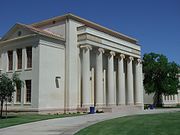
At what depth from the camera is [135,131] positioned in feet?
46.8

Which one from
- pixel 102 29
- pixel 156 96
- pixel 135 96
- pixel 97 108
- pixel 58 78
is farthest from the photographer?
pixel 156 96

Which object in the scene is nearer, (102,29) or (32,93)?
(32,93)

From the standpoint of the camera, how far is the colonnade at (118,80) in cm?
3384

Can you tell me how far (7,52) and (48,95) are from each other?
774 cm

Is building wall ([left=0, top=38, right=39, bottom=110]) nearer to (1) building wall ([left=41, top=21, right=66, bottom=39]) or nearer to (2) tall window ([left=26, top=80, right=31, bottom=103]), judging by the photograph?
(2) tall window ([left=26, top=80, right=31, bottom=103])

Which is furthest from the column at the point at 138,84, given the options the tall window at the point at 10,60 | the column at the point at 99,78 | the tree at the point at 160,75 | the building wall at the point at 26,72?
the tall window at the point at 10,60

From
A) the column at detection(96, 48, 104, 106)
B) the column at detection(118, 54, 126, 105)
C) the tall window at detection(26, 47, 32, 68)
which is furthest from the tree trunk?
the tall window at detection(26, 47, 32, 68)

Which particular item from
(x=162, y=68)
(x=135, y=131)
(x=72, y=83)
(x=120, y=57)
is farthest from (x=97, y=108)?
(x=162, y=68)

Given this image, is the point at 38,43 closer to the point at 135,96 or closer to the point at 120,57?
the point at 120,57

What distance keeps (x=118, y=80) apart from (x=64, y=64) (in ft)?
32.5

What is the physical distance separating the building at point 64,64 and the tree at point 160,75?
19637 millimetres

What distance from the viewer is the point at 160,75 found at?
59500 mm

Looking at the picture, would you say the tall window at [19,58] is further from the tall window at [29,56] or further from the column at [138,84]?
the column at [138,84]

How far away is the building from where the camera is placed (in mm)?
30500
